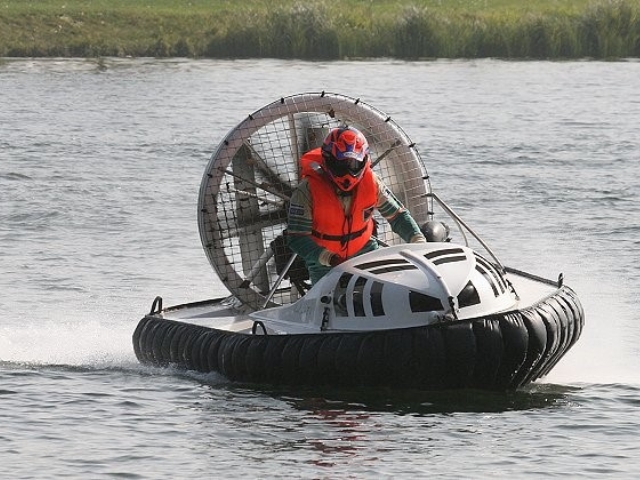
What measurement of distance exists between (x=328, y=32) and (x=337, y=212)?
88.3 ft

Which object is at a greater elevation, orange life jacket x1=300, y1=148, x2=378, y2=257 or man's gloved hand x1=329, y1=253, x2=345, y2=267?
orange life jacket x1=300, y1=148, x2=378, y2=257

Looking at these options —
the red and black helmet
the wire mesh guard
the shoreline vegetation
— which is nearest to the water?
the wire mesh guard

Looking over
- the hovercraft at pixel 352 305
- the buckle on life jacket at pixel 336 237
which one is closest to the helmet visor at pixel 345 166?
the buckle on life jacket at pixel 336 237

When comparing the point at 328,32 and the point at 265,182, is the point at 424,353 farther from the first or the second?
the point at 328,32

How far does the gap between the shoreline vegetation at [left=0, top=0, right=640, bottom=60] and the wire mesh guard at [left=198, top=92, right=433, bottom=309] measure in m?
25.0

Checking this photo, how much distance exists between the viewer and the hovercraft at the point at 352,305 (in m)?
10.5

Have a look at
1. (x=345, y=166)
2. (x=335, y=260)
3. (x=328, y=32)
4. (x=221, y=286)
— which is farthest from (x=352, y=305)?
(x=328, y=32)

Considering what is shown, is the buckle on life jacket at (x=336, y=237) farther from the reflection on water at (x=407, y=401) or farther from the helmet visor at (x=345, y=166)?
the reflection on water at (x=407, y=401)

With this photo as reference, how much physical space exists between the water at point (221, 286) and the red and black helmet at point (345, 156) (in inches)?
54.4

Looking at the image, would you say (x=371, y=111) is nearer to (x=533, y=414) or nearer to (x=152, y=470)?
(x=533, y=414)

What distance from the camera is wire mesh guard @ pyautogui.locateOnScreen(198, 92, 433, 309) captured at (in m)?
12.1

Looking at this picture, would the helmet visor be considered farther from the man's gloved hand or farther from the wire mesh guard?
the wire mesh guard

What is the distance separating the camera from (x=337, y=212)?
1152cm

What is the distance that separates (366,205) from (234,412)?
1.68 m
